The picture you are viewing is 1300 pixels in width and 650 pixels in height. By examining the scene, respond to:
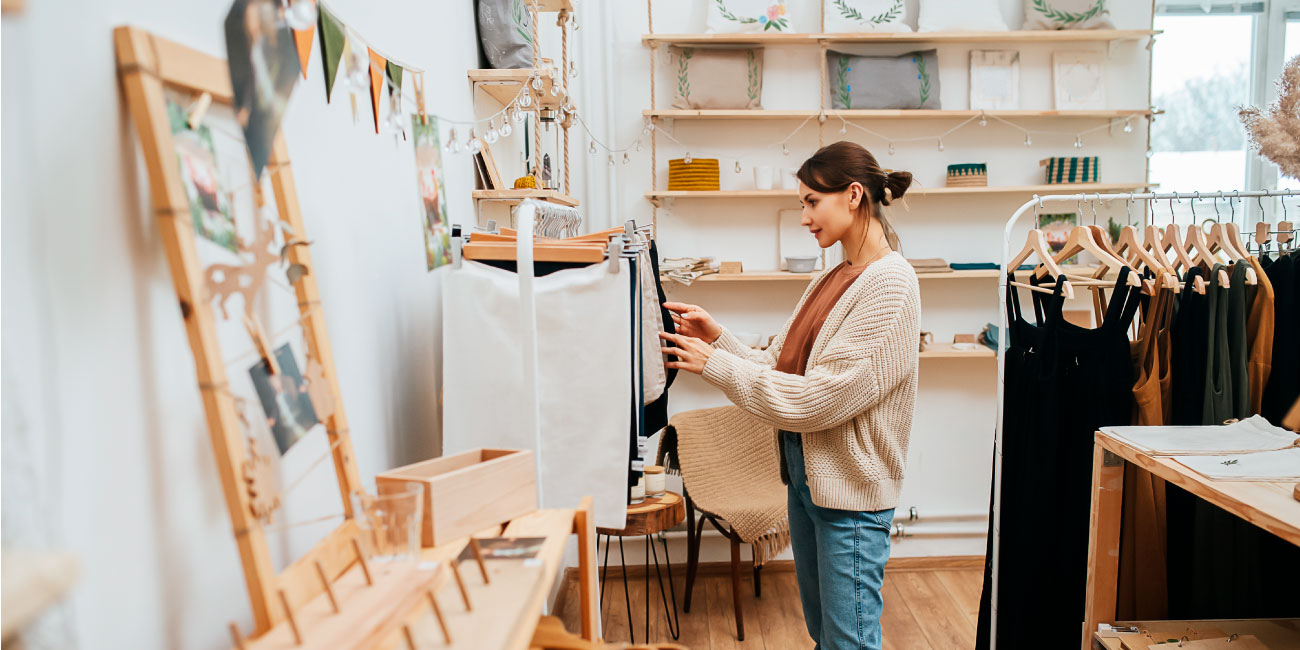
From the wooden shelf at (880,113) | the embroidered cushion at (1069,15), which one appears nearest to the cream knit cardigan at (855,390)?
the wooden shelf at (880,113)

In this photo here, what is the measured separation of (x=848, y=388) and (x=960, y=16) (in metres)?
2.45

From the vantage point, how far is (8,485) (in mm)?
554

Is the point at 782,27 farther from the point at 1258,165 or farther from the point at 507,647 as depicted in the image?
the point at 507,647

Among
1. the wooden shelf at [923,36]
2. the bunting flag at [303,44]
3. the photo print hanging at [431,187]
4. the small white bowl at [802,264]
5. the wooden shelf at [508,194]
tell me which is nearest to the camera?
the bunting flag at [303,44]

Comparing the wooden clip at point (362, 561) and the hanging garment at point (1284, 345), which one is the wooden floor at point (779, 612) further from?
the wooden clip at point (362, 561)

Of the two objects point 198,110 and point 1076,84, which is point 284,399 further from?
point 1076,84

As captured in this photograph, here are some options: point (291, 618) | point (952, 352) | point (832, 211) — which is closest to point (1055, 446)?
point (832, 211)

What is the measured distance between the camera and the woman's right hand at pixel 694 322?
6.71 ft

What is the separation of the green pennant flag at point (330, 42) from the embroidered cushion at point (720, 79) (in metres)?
2.50

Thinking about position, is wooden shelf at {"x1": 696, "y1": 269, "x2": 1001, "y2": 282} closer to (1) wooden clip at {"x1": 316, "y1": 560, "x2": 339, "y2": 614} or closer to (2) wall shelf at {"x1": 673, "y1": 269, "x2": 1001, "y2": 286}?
(2) wall shelf at {"x1": 673, "y1": 269, "x2": 1001, "y2": 286}

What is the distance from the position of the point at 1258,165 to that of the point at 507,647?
4.39 meters

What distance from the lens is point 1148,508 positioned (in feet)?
6.60

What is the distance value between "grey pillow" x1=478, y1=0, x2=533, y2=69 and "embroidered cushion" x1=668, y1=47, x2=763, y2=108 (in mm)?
1370

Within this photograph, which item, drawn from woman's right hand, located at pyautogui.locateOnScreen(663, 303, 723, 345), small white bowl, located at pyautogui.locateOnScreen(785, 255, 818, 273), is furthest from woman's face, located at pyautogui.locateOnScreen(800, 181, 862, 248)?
small white bowl, located at pyautogui.locateOnScreen(785, 255, 818, 273)
